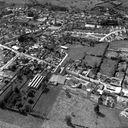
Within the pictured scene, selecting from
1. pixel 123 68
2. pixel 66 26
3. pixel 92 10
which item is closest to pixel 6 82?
pixel 123 68

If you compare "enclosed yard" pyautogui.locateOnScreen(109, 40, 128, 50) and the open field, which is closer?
the open field

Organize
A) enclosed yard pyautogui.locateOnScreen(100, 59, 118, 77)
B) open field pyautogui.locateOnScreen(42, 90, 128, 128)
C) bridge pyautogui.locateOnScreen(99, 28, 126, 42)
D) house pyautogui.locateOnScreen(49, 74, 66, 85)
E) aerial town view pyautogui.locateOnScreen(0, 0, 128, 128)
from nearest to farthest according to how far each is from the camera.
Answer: open field pyautogui.locateOnScreen(42, 90, 128, 128), aerial town view pyautogui.locateOnScreen(0, 0, 128, 128), house pyautogui.locateOnScreen(49, 74, 66, 85), enclosed yard pyautogui.locateOnScreen(100, 59, 118, 77), bridge pyautogui.locateOnScreen(99, 28, 126, 42)

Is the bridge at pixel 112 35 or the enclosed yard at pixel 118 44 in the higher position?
the bridge at pixel 112 35

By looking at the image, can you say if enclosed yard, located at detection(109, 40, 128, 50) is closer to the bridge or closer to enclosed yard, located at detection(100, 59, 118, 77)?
the bridge

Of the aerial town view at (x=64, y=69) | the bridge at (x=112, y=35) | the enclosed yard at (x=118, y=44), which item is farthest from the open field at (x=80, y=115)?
the bridge at (x=112, y=35)

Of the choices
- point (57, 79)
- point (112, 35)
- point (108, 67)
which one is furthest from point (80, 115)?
point (112, 35)

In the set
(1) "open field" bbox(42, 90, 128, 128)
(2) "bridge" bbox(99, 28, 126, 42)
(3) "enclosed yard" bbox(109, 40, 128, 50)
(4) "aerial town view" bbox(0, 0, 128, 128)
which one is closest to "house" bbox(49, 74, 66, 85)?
(4) "aerial town view" bbox(0, 0, 128, 128)

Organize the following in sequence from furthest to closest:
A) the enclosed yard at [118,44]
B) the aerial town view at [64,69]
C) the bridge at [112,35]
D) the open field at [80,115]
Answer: the bridge at [112,35]
the enclosed yard at [118,44]
the aerial town view at [64,69]
the open field at [80,115]

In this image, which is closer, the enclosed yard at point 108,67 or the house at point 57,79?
the house at point 57,79

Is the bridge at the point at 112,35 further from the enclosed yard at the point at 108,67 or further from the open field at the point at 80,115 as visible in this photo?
the open field at the point at 80,115

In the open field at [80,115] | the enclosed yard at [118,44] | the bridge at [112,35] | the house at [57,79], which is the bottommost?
the open field at [80,115]
